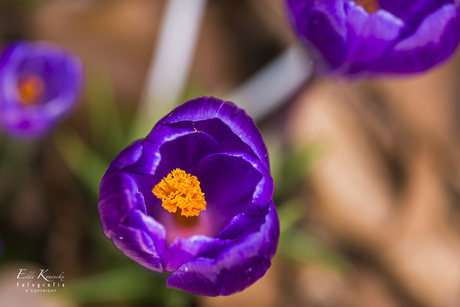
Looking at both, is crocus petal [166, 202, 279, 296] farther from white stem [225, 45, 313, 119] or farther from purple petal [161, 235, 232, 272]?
white stem [225, 45, 313, 119]

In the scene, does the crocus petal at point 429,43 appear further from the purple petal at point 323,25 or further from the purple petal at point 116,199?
the purple petal at point 116,199

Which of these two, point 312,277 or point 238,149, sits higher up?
point 238,149

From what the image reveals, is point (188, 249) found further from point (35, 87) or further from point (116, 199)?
point (35, 87)

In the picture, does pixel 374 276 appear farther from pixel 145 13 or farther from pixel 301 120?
pixel 145 13

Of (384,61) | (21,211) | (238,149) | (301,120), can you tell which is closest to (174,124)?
(238,149)

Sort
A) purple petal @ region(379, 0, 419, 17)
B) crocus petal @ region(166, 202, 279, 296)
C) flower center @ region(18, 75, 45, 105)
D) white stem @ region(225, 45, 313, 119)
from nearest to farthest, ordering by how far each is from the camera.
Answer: crocus petal @ region(166, 202, 279, 296)
purple petal @ region(379, 0, 419, 17)
flower center @ region(18, 75, 45, 105)
white stem @ region(225, 45, 313, 119)

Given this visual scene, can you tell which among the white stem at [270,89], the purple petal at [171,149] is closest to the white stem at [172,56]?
the white stem at [270,89]

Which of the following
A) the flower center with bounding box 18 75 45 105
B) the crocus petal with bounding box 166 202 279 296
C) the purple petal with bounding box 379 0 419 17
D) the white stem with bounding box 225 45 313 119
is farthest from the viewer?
the white stem with bounding box 225 45 313 119

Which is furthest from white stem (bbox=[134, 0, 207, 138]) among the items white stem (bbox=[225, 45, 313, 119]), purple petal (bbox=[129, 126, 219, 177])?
purple petal (bbox=[129, 126, 219, 177])
